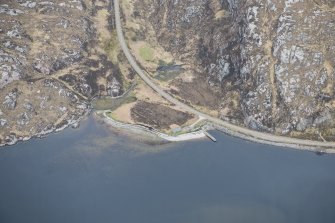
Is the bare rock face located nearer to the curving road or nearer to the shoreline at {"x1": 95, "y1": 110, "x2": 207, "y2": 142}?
the curving road

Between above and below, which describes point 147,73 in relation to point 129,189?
above

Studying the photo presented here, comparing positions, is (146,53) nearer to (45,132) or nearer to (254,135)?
(45,132)

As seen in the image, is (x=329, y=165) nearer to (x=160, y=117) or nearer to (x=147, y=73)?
(x=160, y=117)

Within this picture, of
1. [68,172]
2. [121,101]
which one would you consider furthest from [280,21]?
[68,172]

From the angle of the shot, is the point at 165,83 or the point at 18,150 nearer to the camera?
the point at 18,150

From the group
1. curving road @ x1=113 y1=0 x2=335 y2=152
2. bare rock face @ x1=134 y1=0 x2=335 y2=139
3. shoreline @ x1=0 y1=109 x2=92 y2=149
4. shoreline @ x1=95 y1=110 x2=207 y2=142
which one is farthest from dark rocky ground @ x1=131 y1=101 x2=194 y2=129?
shoreline @ x1=0 y1=109 x2=92 y2=149

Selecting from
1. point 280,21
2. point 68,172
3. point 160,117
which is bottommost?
point 68,172
